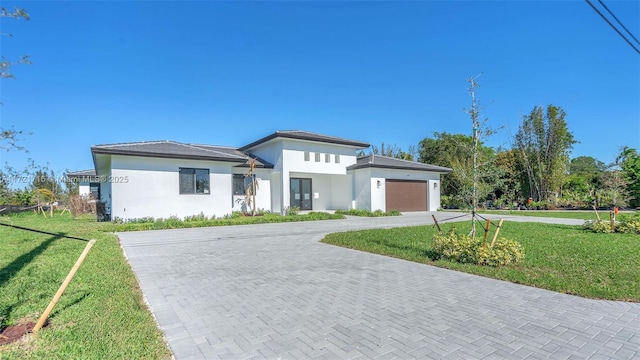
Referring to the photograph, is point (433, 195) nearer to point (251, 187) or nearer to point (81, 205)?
point (251, 187)

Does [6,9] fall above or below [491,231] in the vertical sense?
above

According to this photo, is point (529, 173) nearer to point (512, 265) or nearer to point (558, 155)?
point (558, 155)

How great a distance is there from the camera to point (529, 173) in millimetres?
28594

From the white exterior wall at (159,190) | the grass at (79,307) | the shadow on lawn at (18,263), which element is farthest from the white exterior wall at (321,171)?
the grass at (79,307)

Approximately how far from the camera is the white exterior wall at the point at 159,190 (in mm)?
15305

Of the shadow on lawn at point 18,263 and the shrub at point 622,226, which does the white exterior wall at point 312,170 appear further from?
the shrub at point 622,226

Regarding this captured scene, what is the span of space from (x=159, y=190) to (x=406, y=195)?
16.9 meters

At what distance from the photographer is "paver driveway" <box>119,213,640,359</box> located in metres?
3.06

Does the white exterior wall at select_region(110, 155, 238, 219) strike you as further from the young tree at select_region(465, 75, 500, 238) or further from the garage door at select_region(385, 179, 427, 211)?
the young tree at select_region(465, 75, 500, 238)

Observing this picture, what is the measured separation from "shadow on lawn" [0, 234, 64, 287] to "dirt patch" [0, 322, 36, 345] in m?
1.92

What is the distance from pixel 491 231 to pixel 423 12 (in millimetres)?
8650

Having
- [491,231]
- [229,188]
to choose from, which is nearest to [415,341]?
[491,231]

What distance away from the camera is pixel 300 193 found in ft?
76.6

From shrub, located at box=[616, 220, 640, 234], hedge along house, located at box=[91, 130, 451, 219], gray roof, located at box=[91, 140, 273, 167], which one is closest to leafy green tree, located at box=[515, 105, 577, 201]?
hedge along house, located at box=[91, 130, 451, 219]
